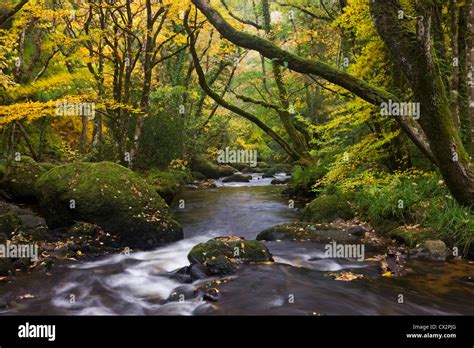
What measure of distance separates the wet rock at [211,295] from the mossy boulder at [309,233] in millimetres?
3729

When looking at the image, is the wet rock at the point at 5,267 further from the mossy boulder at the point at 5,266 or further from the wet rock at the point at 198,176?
the wet rock at the point at 198,176

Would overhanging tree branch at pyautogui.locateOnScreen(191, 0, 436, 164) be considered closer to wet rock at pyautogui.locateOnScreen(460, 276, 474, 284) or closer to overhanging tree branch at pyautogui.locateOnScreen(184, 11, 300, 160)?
wet rock at pyautogui.locateOnScreen(460, 276, 474, 284)

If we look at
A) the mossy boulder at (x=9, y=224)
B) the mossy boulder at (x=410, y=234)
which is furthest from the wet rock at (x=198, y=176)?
the mossy boulder at (x=410, y=234)

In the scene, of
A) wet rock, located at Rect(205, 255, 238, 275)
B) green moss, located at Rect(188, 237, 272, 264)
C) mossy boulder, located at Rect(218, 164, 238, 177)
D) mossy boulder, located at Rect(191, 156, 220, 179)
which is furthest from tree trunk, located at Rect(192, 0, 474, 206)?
mossy boulder, located at Rect(218, 164, 238, 177)

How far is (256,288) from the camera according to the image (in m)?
6.41

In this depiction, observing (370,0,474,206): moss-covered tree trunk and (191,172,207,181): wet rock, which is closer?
(370,0,474,206): moss-covered tree trunk

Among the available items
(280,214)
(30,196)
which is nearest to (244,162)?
(280,214)

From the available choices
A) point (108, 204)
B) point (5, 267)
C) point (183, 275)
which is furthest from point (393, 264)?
point (5, 267)

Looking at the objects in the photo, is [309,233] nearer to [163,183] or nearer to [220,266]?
[220,266]

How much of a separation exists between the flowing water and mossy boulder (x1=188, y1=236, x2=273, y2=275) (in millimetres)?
254

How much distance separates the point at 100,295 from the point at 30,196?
754 centimetres

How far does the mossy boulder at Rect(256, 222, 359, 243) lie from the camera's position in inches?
360

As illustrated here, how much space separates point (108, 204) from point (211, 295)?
4.20 meters

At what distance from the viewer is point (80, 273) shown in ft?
24.1
